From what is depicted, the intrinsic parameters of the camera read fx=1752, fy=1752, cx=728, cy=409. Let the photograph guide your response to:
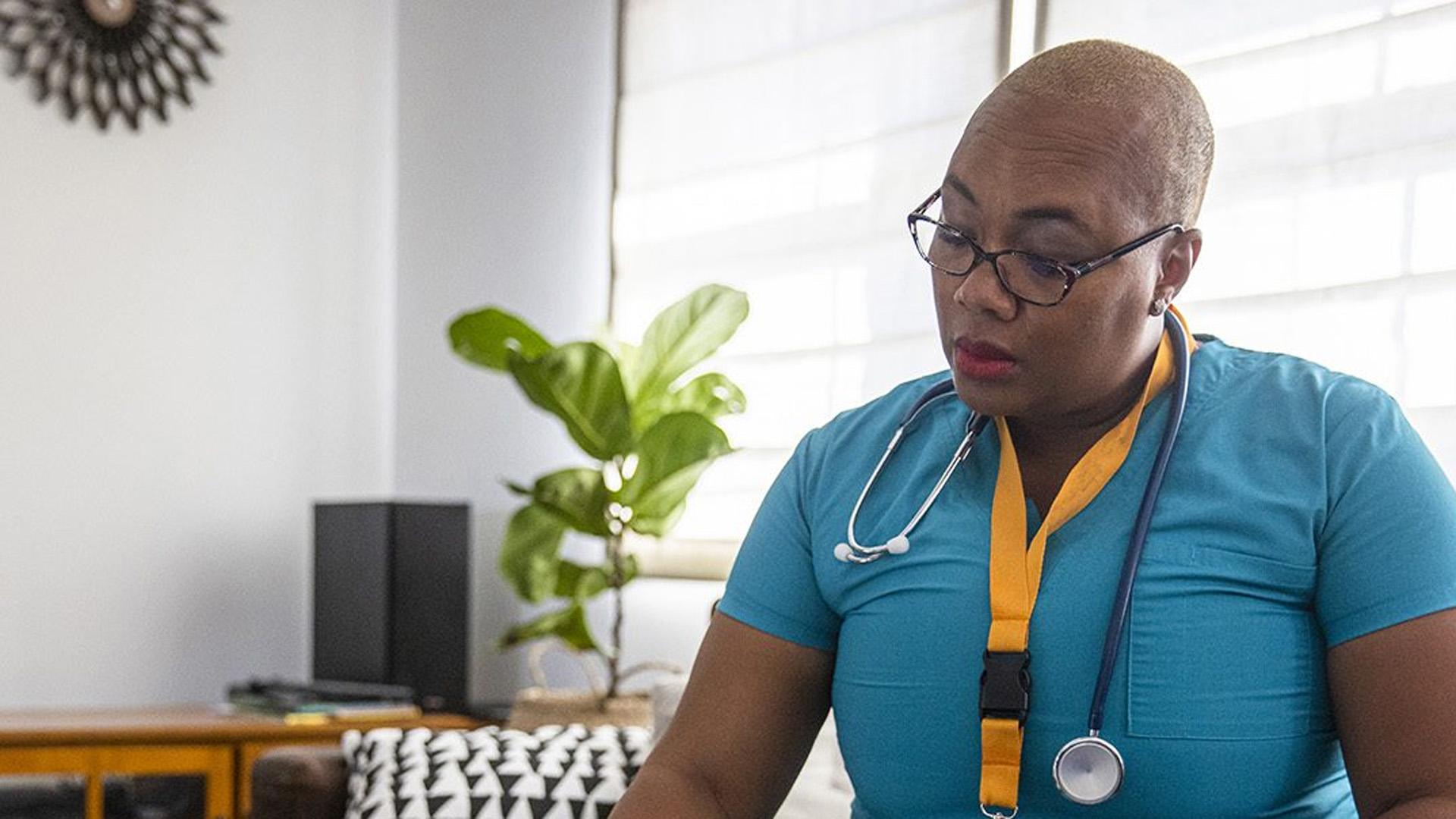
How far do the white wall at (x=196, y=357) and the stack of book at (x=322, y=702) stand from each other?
0.41 m

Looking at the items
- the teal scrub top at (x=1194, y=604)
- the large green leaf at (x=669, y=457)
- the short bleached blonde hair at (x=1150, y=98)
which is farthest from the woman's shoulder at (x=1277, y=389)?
the large green leaf at (x=669, y=457)

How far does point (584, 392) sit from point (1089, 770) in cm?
211

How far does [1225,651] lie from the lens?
1.27 metres

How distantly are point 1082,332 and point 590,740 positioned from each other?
1.12 metres

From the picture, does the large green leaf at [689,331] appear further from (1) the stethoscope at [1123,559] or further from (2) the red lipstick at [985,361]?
(2) the red lipstick at [985,361]

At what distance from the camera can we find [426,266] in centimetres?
413

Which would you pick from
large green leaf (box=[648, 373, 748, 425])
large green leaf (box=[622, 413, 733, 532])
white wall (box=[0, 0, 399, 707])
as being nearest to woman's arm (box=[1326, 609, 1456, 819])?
large green leaf (box=[622, 413, 733, 532])

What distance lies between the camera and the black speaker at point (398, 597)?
11.9ft

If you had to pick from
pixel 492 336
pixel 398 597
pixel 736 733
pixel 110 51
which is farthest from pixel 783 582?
pixel 110 51

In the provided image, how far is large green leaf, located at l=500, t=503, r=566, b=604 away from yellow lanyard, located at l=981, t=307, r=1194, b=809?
213cm

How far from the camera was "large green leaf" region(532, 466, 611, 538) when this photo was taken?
131 inches

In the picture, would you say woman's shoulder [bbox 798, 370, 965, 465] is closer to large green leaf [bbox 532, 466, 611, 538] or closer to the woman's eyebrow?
the woman's eyebrow

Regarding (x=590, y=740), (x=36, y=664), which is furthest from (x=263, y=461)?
(x=590, y=740)

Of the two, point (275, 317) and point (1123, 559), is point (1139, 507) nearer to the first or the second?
point (1123, 559)
